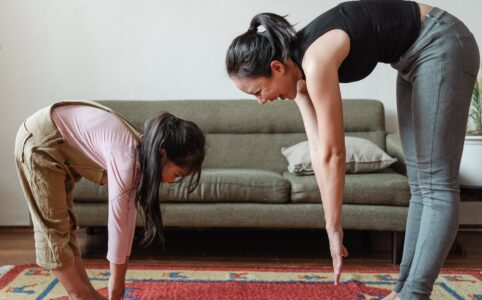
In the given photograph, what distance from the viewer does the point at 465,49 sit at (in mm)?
1143

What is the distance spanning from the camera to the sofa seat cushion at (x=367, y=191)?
2018 millimetres

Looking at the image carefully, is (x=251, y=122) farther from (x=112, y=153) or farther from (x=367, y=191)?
(x=112, y=153)

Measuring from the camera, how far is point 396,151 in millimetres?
2363

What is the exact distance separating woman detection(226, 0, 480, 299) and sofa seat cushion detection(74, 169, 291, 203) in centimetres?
83

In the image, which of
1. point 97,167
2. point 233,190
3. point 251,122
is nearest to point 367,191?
point 233,190

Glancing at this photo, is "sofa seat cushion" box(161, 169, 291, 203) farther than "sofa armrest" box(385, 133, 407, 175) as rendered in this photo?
No

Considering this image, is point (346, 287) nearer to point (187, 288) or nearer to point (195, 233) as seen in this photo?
point (187, 288)

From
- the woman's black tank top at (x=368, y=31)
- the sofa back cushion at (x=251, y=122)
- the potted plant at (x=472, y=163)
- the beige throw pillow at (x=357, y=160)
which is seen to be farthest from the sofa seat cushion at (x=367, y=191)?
the woman's black tank top at (x=368, y=31)

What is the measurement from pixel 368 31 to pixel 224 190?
1.07 meters

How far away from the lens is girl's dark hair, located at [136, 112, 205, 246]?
127 centimetres

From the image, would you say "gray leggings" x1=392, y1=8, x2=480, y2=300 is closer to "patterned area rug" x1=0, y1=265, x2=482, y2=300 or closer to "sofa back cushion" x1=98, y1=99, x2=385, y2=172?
"patterned area rug" x1=0, y1=265, x2=482, y2=300

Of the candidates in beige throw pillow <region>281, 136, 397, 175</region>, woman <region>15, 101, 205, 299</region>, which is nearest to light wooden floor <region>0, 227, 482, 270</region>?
beige throw pillow <region>281, 136, 397, 175</region>

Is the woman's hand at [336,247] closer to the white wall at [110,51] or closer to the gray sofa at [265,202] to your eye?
the gray sofa at [265,202]

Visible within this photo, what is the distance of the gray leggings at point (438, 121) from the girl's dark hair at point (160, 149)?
58 centimetres
